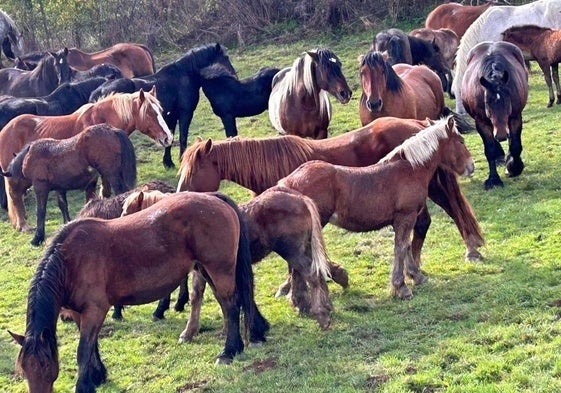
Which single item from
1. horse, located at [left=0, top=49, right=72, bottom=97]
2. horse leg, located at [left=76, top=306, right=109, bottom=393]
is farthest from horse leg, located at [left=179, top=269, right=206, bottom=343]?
horse, located at [left=0, top=49, right=72, bottom=97]

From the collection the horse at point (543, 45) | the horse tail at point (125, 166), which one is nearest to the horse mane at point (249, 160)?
the horse tail at point (125, 166)

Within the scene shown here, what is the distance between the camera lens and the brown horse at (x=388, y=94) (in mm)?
11383

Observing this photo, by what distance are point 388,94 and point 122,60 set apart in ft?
35.4

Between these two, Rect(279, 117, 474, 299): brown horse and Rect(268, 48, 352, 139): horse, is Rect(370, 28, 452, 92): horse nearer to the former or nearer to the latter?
Rect(268, 48, 352, 139): horse

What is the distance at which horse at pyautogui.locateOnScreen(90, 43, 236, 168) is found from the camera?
15375 mm

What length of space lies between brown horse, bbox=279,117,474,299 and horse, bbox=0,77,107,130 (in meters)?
8.54

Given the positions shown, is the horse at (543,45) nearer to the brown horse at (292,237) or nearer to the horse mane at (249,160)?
the horse mane at (249,160)

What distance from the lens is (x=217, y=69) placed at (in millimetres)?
15859

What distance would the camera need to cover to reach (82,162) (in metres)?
11.6

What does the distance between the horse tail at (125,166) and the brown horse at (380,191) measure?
4.07 meters

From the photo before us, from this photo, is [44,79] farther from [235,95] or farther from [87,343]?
[87,343]

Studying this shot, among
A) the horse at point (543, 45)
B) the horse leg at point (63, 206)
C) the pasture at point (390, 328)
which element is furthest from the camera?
the horse at point (543, 45)

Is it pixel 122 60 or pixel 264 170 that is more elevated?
pixel 264 170

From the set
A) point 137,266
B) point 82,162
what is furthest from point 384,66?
point 137,266
